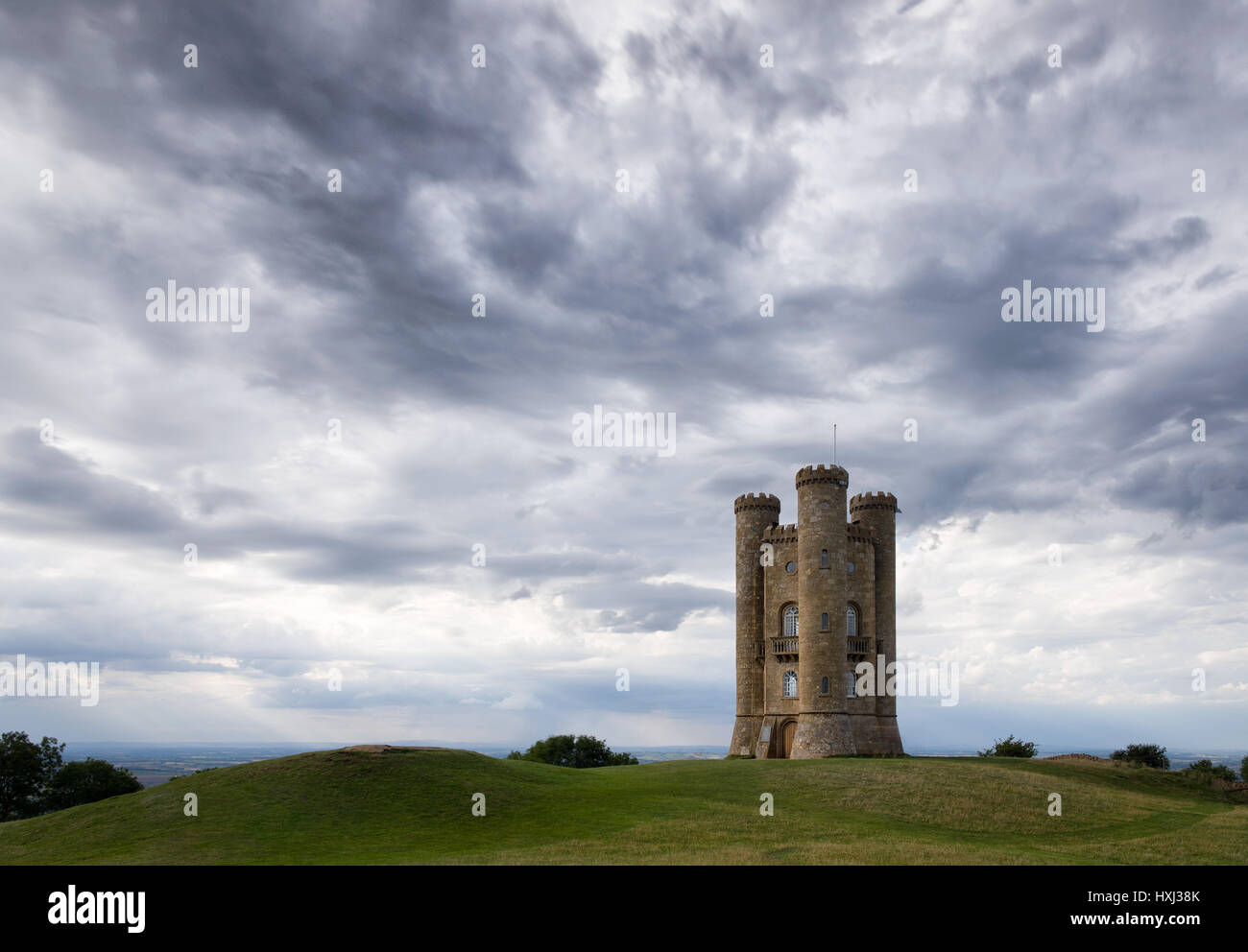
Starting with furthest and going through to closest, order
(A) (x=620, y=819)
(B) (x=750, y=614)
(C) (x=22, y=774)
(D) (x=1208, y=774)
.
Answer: (B) (x=750, y=614)
(C) (x=22, y=774)
(D) (x=1208, y=774)
(A) (x=620, y=819)

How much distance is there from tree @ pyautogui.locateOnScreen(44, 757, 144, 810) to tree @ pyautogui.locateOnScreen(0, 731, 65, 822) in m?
0.61

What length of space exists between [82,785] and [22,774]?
3908mm

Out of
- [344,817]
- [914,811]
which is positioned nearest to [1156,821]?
[914,811]

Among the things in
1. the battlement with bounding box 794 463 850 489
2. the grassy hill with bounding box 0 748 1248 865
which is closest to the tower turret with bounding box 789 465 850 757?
the battlement with bounding box 794 463 850 489

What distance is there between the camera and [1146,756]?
67.1 meters

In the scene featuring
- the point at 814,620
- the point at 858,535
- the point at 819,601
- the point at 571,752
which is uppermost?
the point at 858,535

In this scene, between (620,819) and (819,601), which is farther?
(819,601)

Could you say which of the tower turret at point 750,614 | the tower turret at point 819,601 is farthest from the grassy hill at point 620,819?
the tower turret at point 750,614

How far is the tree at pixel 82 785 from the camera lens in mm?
65250

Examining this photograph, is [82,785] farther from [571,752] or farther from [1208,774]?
[1208,774]

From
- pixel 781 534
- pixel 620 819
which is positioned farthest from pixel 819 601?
A: pixel 620 819
